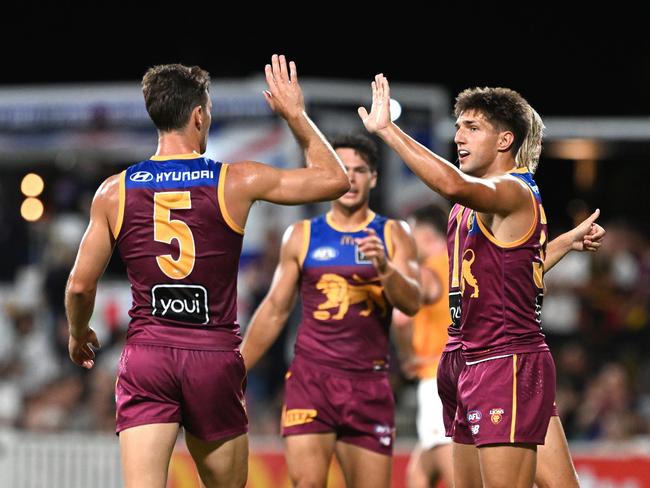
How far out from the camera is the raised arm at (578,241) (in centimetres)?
639

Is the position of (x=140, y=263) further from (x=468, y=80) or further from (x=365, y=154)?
(x=468, y=80)

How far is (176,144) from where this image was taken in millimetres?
5793

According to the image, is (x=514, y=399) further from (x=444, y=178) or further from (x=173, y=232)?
(x=173, y=232)

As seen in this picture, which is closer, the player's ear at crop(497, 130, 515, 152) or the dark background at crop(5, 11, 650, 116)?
the player's ear at crop(497, 130, 515, 152)

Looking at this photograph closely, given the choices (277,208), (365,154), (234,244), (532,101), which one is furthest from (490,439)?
(532,101)

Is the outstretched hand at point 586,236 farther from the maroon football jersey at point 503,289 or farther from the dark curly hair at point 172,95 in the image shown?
the dark curly hair at point 172,95

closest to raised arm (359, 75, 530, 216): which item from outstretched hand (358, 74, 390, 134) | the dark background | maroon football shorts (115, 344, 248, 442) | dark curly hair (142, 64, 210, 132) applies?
outstretched hand (358, 74, 390, 134)

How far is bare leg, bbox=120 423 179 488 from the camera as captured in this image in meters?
5.55

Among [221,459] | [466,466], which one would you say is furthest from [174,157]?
[466,466]

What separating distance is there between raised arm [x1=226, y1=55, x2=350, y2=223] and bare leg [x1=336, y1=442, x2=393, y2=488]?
88.6 inches

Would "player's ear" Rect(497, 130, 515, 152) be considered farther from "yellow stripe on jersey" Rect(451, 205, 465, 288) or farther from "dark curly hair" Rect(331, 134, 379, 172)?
"dark curly hair" Rect(331, 134, 379, 172)

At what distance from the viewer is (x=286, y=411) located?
7.41 meters

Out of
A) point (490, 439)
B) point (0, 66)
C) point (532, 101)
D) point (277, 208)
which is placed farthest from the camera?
point (0, 66)

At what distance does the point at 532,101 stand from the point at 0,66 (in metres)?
10.2
